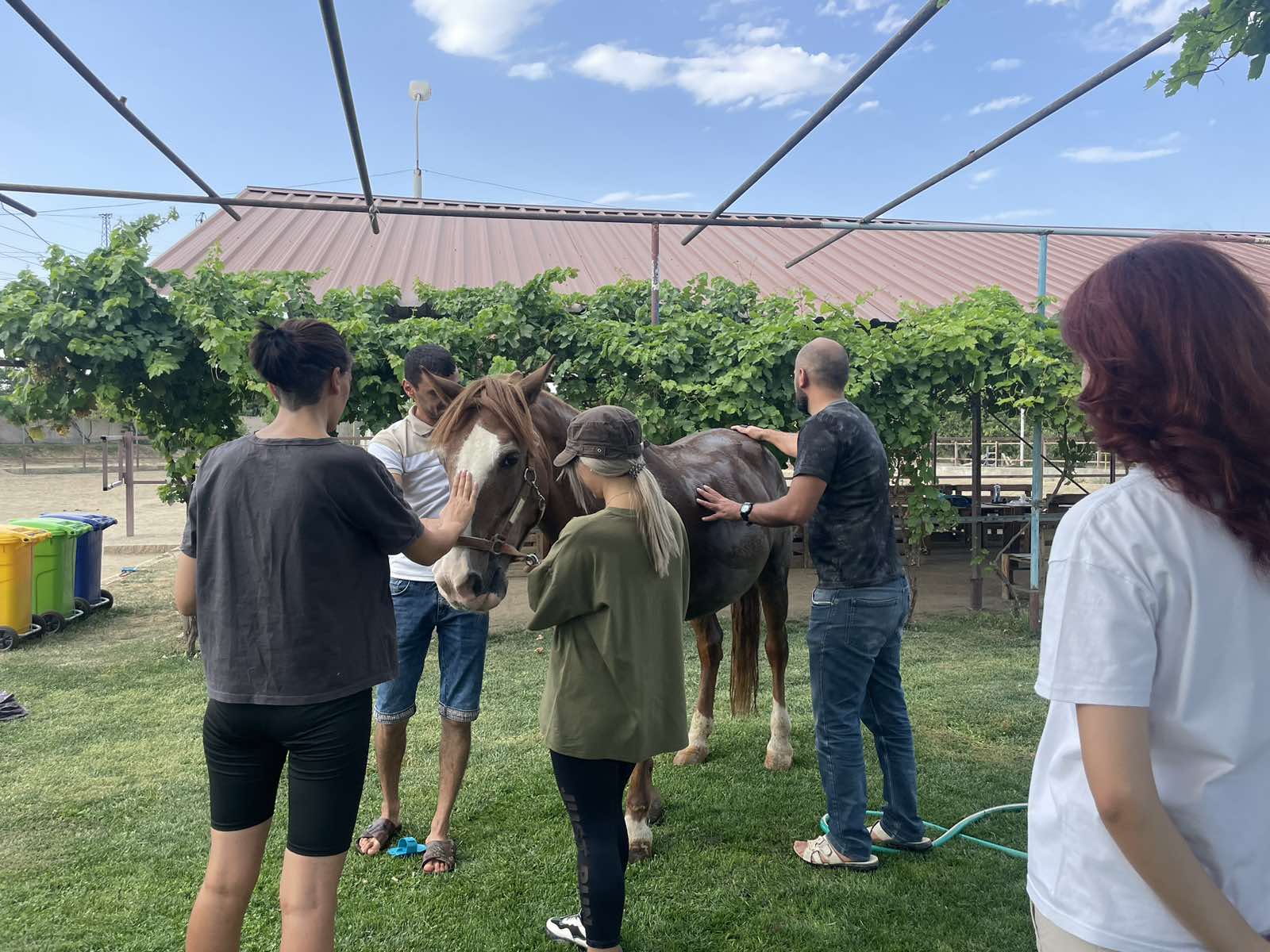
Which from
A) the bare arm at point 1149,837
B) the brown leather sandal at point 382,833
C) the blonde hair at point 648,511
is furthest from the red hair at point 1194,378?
the brown leather sandal at point 382,833

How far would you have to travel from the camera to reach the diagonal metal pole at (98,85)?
298cm

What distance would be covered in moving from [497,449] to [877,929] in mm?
2092

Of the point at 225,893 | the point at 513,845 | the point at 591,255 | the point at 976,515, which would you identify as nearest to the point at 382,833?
the point at 513,845

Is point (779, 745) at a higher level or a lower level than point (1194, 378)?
lower

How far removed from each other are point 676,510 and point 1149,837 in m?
2.33

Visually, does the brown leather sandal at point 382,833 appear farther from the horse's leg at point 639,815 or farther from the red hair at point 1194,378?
the red hair at point 1194,378

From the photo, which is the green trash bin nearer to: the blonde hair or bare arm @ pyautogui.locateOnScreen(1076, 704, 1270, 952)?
the blonde hair

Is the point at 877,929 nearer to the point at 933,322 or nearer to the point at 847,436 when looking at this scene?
the point at 847,436

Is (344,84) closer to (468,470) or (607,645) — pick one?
(468,470)

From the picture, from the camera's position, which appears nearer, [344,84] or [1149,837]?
[1149,837]

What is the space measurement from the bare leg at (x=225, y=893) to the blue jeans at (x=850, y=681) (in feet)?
6.10

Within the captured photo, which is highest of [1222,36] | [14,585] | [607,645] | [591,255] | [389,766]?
[591,255]

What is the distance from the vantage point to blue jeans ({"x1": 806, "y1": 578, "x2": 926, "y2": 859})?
2896 mm

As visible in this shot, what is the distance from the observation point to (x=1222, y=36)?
2.11m
